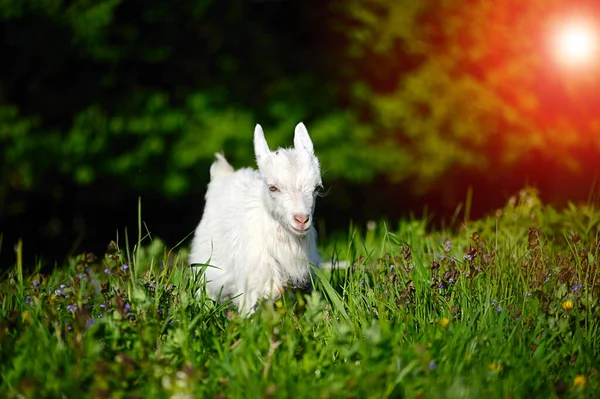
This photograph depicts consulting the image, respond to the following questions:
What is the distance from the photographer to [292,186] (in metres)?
4.20

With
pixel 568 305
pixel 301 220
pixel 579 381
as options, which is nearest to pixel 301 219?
pixel 301 220

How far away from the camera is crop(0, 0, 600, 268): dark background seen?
27.2 ft

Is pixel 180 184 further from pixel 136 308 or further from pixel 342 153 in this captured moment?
pixel 136 308

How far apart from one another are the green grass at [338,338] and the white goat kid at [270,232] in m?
0.19

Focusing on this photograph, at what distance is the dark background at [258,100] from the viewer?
326 inches

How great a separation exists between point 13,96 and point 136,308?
208 inches

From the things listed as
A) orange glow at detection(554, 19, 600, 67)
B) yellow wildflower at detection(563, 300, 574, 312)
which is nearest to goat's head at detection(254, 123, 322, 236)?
yellow wildflower at detection(563, 300, 574, 312)

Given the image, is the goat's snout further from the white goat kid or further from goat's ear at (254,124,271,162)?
goat's ear at (254,124,271,162)

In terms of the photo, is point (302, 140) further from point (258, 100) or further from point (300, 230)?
point (258, 100)

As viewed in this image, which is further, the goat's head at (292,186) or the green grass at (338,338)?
the goat's head at (292,186)

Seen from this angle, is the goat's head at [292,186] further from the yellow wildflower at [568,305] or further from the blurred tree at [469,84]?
the blurred tree at [469,84]

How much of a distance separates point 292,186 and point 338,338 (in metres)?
0.95

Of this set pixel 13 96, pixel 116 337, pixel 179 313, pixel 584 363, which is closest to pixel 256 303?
pixel 179 313

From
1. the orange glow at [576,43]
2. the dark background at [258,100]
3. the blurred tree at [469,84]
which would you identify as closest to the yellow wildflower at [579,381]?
the dark background at [258,100]
